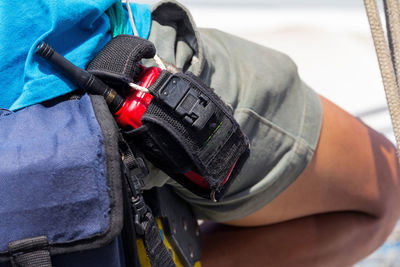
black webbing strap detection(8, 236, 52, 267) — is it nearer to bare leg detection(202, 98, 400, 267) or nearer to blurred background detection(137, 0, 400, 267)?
bare leg detection(202, 98, 400, 267)

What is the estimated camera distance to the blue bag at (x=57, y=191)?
52cm

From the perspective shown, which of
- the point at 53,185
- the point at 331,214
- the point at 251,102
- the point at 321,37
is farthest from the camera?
the point at 321,37

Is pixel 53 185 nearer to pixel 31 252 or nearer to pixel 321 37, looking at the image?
pixel 31 252

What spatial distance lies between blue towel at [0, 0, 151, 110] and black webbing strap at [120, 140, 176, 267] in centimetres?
11

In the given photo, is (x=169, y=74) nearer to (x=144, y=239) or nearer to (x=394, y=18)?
(x=144, y=239)

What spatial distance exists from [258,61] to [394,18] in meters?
0.22

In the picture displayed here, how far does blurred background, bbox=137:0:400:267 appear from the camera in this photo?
1672 millimetres

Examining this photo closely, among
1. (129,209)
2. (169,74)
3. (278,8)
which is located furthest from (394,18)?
(278,8)

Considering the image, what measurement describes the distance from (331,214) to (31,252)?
2.19 feet

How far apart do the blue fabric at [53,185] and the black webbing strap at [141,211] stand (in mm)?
55

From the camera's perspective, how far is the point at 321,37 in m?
1.85

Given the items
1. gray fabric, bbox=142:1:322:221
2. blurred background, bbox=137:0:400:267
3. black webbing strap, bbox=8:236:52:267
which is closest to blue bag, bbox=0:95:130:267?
black webbing strap, bbox=8:236:52:267

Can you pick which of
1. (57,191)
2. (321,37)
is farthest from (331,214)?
(321,37)

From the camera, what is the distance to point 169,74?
597 mm
